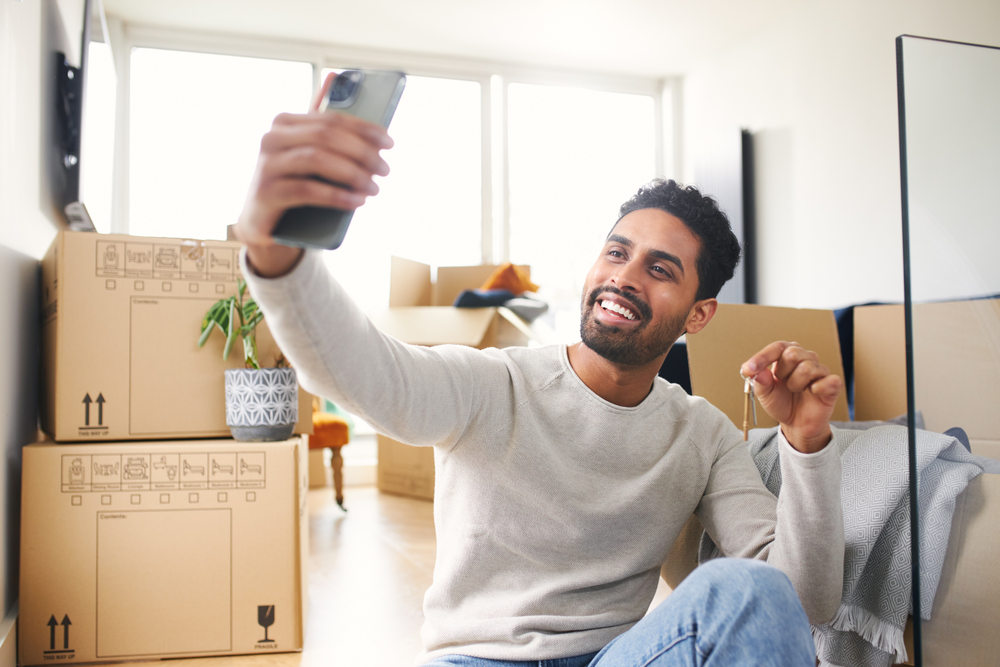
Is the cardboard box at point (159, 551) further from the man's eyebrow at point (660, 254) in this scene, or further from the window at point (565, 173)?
the window at point (565, 173)

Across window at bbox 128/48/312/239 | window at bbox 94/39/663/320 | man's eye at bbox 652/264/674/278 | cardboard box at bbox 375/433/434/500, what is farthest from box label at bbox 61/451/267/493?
window at bbox 128/48/312/239

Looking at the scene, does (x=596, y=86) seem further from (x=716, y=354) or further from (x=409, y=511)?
(x=716, y=354)

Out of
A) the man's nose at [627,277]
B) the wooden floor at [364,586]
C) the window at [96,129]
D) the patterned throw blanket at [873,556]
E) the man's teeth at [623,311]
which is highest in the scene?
the window at [96,129]

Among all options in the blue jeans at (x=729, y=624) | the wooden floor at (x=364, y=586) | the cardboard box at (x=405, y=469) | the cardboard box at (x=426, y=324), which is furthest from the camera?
the cardboard box at (x=405, y=469)

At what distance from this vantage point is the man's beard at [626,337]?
3.26 feet

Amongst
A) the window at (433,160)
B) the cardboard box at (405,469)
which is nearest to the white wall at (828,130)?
the window at (433,160)

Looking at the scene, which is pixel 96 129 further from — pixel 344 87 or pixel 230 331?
pixel 344 87

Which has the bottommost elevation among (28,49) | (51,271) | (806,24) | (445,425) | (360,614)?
(360,614)

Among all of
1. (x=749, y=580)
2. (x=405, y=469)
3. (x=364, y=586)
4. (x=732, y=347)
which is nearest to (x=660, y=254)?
(x=749, y=580)

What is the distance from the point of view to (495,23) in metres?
4.01

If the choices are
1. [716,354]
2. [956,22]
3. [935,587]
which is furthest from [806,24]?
[935,587]

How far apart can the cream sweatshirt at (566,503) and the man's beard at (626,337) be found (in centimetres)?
6

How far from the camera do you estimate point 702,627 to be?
2.44ft

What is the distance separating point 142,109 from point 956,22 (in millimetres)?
3752
